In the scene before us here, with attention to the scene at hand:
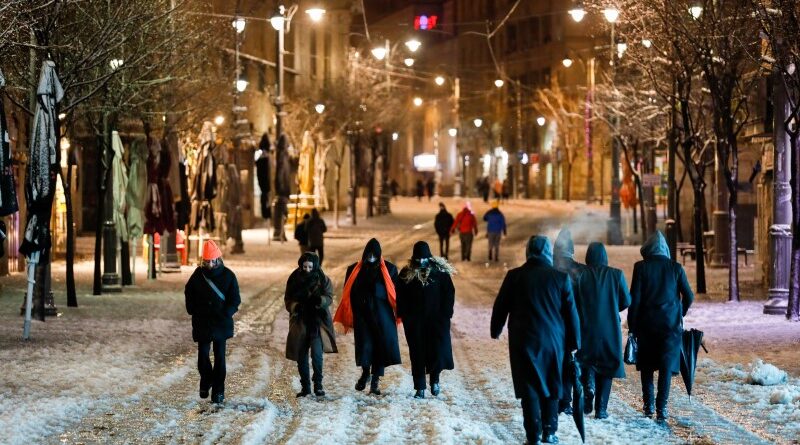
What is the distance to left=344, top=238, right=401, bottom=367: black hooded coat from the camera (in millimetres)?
13719

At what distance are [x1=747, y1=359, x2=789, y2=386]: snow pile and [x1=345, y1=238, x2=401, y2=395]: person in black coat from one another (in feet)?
12.1

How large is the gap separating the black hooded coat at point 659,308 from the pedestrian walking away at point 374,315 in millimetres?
2551

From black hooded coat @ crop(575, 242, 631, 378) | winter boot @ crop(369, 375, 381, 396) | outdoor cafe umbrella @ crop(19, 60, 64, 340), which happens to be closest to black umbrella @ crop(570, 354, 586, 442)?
black hooded coat @ crop(575, 242, 631, 378)

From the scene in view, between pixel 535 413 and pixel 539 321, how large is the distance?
685mm

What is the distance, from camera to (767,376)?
47.2 feet

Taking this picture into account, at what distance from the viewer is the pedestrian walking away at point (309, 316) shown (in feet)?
44.5

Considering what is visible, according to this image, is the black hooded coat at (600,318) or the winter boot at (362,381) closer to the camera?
the black hooded coat at (600,318)

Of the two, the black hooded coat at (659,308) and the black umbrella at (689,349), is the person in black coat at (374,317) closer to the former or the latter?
the black hooded coat at (659,308)

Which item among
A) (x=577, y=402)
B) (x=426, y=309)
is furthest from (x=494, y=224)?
(x=577, y=402)

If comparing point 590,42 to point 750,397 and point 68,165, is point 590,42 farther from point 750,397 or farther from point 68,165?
point 750,397

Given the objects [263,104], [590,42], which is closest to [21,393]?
[263,104]

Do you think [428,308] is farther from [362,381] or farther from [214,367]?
[214,367]

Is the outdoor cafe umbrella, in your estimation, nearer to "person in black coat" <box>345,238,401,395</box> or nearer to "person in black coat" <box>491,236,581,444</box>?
"person in black coat" <box>345,238,401,395</box>

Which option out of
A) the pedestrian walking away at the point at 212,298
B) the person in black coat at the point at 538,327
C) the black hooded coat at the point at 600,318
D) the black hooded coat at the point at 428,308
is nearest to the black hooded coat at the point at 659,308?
the black hooded coat at the point at 600,318
